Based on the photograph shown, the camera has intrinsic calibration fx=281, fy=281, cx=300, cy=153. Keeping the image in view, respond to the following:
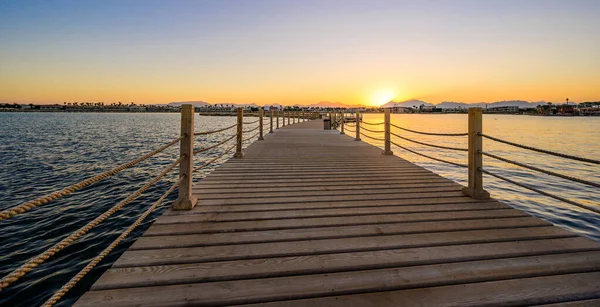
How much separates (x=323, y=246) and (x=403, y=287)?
0.75m

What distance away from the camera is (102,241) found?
4938 mm

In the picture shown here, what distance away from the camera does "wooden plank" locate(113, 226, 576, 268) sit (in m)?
2.30

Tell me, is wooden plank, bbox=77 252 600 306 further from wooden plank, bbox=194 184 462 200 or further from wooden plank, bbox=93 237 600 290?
wooden plank, bbox=194 184 462 200

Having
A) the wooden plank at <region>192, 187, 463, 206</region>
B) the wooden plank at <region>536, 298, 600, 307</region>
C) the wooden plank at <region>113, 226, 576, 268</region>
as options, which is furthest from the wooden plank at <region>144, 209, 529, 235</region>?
the wooden plank at <region>536, 298, 600, 307</region>

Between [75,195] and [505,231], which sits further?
[75,195]

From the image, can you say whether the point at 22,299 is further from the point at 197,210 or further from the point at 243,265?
the point at 243,265

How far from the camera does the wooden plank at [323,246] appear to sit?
230 centimetres

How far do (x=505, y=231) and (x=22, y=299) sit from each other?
550cm

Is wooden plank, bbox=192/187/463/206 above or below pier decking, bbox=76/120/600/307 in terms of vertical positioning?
above

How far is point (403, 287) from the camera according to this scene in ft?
6.48

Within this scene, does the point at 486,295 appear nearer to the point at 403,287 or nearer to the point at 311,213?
the point at 403,287

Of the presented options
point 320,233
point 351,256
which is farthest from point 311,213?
point 351,256

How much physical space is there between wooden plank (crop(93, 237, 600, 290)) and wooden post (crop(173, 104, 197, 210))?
1.36 m

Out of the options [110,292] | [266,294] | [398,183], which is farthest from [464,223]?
[110,292]
